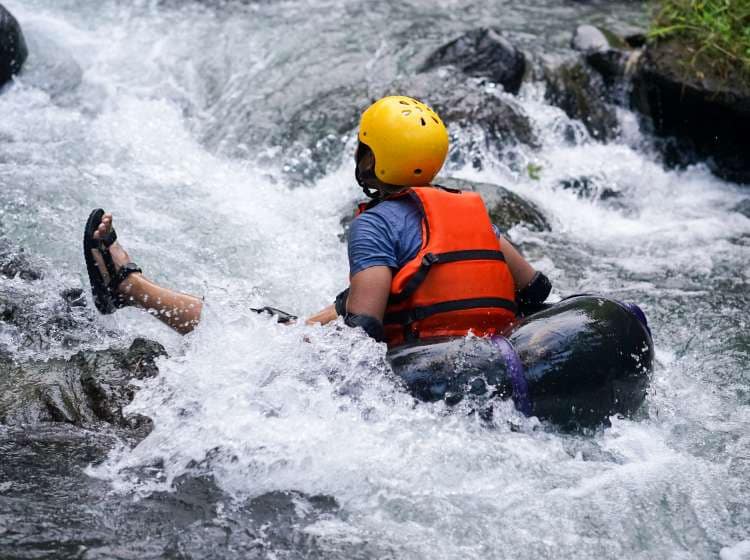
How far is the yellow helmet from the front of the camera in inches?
154

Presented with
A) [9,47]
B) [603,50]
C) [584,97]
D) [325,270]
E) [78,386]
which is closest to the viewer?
[78,386]

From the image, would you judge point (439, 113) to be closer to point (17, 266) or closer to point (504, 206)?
point (504, 206)

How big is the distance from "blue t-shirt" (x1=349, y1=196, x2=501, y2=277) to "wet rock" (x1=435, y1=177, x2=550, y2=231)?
2.79m

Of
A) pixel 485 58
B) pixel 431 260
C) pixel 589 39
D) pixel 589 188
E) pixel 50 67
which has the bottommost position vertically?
pixel 589 188

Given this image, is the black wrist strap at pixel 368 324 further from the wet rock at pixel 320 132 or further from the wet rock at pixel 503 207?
the wet rock at pixel 320 132

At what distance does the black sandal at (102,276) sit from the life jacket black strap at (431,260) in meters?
1.46

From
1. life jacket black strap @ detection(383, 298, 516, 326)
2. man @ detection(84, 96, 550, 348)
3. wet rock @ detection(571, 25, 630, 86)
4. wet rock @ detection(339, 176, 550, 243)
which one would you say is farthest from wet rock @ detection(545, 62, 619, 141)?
life jacket black strap @ detection(383, 298, 516, 326)

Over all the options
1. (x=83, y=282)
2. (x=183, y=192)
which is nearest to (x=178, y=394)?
(x=83, y=282)

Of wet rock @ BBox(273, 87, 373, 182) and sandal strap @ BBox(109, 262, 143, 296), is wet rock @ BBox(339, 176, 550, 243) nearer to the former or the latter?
wet rock @ BBox(273, 87, 373, 182)

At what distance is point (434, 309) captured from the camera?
147 inches

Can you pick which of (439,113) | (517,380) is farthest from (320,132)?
(517,380)

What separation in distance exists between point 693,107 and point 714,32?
2.30ft

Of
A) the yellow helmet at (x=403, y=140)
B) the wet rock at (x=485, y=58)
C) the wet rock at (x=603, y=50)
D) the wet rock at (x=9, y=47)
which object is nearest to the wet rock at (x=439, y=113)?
the wet rock at (x=485, y=58)

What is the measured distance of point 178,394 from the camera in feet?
12.1
